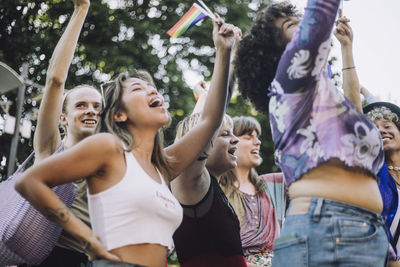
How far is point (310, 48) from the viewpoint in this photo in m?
1.87

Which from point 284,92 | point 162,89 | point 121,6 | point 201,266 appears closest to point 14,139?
point 162,89

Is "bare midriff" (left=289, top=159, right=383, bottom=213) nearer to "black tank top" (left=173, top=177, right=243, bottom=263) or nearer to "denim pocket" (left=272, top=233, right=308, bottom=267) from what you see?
"denim pocket" (left=272, top=233, right=308, bottom=267)

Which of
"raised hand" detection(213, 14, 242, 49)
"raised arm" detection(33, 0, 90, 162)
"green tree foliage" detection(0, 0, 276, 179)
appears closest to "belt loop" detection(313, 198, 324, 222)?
"raised hand" detection(213, 14, 242, 49)

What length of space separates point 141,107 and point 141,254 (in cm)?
84

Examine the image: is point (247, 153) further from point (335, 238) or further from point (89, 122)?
point (335, 238)

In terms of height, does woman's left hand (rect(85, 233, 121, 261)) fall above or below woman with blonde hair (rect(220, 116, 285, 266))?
above

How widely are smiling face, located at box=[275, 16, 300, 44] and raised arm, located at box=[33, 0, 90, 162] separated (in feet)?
4.61

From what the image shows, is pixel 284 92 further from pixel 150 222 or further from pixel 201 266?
pixel 201 266

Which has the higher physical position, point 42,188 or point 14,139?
point 42,188

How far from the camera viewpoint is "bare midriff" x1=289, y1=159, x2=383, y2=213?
1.80m

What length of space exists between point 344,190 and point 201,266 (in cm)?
117

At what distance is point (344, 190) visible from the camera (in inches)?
71.0

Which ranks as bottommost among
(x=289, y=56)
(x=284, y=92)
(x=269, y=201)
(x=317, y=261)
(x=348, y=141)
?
(x=269, y=201)

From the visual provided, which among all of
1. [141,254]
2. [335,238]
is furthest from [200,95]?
[335,238]
